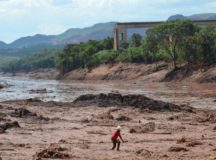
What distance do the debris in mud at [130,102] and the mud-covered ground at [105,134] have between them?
29 cm

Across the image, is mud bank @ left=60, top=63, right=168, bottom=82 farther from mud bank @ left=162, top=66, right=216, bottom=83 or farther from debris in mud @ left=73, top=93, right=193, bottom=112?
debris in mud @ left=73, top=93, right=193, bottom=112

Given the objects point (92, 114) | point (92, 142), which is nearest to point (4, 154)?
point (92, 142)

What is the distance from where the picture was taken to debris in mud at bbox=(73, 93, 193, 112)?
1661 inches

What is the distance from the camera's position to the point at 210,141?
25234mm

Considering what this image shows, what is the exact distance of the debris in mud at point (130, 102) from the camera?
42.2 m

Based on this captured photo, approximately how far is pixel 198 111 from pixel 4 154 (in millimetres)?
23620

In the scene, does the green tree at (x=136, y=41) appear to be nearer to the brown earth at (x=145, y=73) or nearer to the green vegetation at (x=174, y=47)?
the green vegetation at (x=174, y=47)

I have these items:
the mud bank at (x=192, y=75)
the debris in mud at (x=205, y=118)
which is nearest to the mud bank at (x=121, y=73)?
the mud bank at (x=192, y=75)

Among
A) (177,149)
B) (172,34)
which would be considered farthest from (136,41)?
(177,149)

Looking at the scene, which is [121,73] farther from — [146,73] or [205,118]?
[205,118]

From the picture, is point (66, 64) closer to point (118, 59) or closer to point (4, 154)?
point (118, 59)

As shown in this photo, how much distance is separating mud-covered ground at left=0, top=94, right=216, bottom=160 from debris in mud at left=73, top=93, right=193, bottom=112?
29cm

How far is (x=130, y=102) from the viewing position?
45656 millimetres

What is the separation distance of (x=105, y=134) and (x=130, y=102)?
17158 mm
